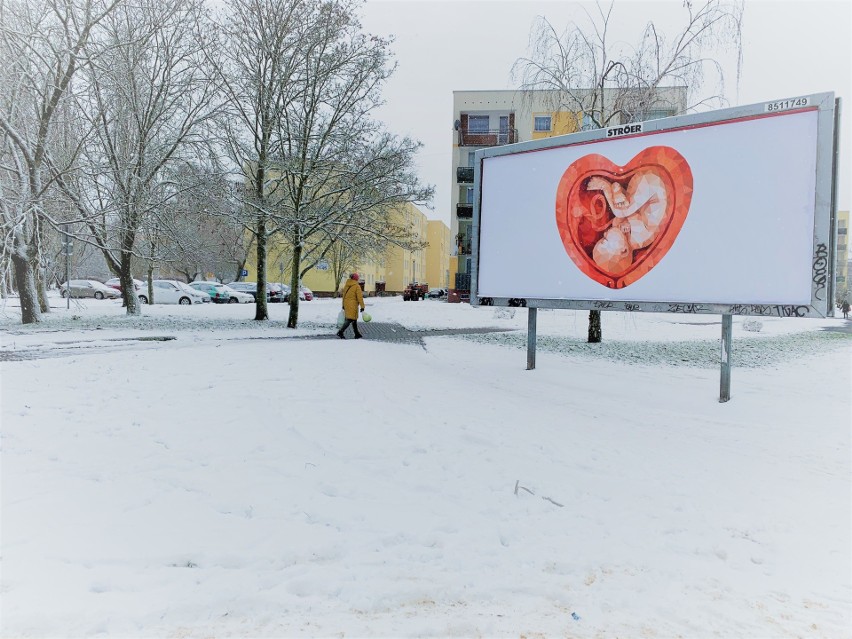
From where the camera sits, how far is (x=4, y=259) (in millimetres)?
12438

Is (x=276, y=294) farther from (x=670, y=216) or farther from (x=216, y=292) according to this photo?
A: (x=670, y=216)

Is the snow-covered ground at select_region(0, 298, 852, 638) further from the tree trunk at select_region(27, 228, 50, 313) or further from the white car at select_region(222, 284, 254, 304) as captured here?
the white car at select_region(222, 284, 254, 304)

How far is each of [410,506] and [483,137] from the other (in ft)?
121

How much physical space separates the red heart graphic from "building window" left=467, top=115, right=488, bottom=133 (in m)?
31.1

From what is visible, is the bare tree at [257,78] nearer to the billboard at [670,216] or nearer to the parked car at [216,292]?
the billboard at [670,216]

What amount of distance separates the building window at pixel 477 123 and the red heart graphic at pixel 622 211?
31.1 metres

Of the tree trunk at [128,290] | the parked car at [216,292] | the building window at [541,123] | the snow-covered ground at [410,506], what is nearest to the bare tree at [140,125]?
the tree trunk at [128,290]

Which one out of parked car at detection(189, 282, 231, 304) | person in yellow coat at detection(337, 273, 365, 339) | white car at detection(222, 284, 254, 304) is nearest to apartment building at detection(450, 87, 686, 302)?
white car at detection(222, 284, 254, 304)

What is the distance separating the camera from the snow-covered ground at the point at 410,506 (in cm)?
272

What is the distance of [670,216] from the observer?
8.31 metres

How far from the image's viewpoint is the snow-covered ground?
272 cm

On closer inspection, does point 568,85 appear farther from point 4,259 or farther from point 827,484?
Result: point 4,259

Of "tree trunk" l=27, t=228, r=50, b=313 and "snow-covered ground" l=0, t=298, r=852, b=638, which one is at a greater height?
"tree trunk" l=27, t=228, r=50, b=313

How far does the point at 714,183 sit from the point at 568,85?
799cm
